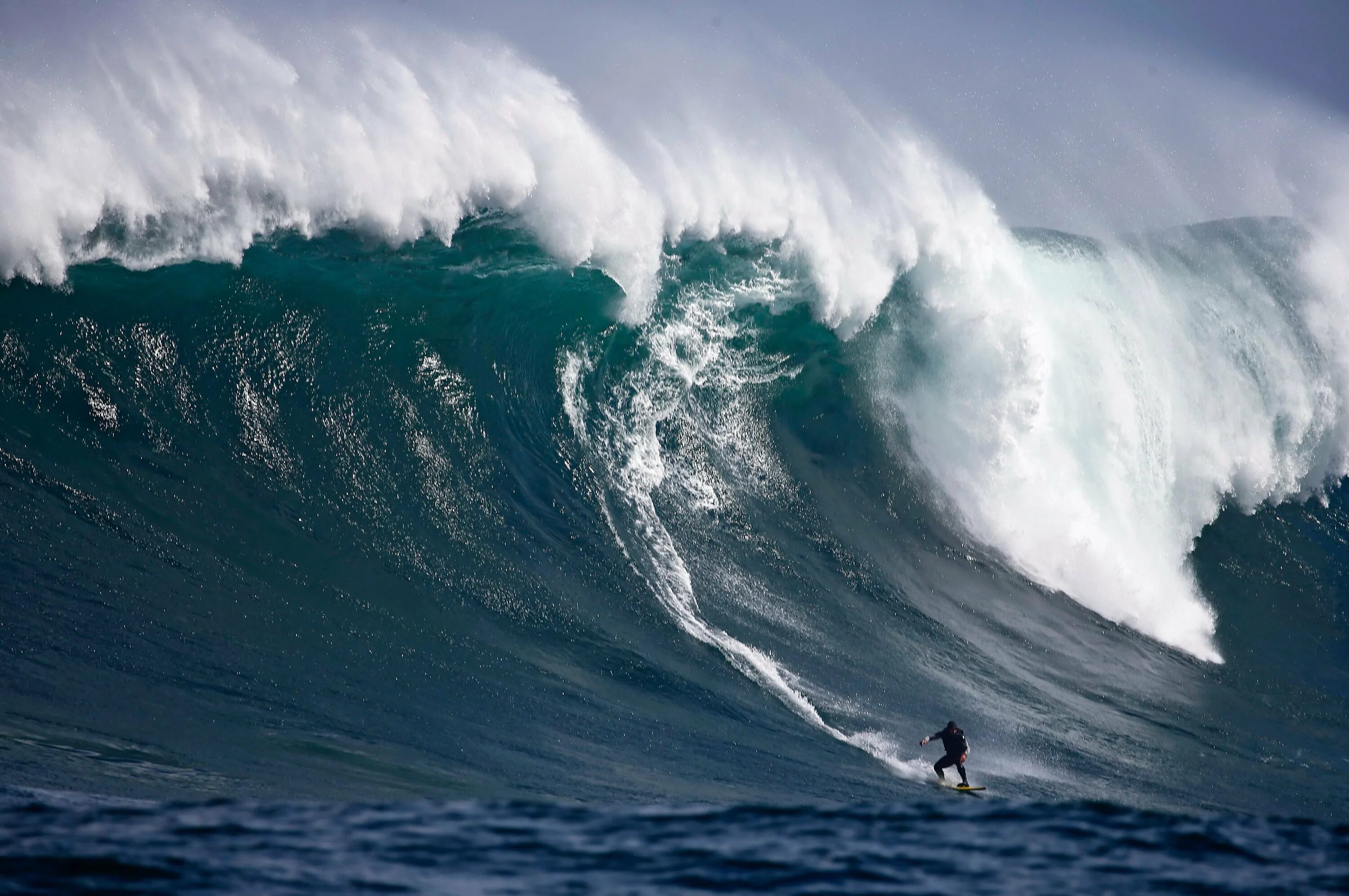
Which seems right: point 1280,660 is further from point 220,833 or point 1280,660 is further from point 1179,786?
point 220,833

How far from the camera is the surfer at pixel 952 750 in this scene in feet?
25.2

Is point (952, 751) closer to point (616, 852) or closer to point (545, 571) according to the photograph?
point (545, 571)

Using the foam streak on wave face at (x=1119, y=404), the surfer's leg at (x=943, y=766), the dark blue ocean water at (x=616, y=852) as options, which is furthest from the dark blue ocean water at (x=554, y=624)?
the foam streak on wave face at (x=1119, y=404)

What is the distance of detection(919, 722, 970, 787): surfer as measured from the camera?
7.68 metres

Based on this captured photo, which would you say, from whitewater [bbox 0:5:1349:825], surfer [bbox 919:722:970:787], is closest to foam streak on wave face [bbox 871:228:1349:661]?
whitewater [bbox 0:5:1349:825]

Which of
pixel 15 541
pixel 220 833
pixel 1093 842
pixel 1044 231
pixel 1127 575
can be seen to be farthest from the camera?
pixel 1044 231

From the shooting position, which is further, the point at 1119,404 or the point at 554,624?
the point at 1119,404

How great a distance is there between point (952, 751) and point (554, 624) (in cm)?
298

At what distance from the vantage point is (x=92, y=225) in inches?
399

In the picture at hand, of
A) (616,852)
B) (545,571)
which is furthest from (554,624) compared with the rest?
(616,852)

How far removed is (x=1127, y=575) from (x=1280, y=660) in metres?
1.71

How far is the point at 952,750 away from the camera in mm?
7738

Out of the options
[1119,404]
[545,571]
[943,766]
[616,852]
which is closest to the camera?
[616,852]

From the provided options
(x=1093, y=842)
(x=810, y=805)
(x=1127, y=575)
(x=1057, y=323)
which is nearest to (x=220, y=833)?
(x=810, y=805)
